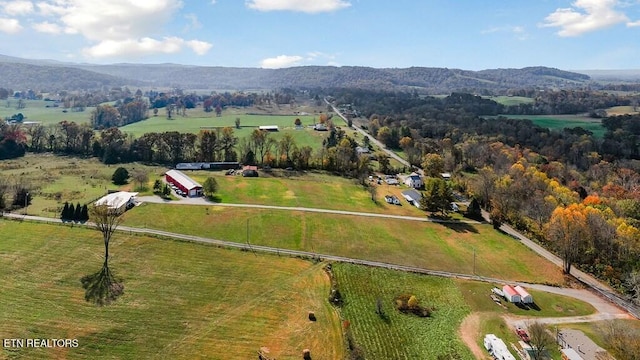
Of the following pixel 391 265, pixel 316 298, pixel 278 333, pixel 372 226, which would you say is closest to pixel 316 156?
pixel 372 226

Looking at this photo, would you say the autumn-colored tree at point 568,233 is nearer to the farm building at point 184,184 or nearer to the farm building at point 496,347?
the farm building at point 496,347

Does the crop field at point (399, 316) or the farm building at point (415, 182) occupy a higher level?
the farm building at point (415, 182)

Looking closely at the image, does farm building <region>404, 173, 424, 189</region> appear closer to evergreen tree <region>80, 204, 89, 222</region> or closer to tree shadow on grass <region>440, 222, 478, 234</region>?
tree shadow on grass <region>440, 222, 478, 234</region>

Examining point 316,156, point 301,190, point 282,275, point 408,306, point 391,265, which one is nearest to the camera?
point 408,306

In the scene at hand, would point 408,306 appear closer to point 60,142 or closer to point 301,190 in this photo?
point 301,190

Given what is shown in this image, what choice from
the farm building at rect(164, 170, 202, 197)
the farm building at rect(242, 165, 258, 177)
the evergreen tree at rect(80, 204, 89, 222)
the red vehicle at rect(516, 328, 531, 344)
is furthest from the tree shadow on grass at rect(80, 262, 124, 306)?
the farm building at rect(242, 165, 258, 177)

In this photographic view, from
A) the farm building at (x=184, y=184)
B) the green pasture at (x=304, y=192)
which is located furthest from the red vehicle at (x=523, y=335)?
the farm building at (x=184, y=184)

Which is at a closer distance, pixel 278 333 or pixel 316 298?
pixel 278 333
